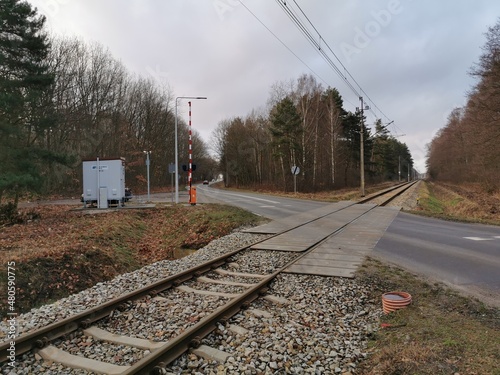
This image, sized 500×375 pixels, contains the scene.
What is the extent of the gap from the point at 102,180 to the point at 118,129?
28225 millimetres

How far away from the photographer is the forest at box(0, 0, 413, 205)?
16.4 metres

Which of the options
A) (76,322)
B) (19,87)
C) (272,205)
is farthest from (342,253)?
(19,87)

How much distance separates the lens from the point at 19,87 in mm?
16844

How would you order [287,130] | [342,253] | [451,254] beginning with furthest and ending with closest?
[287,130] → [451,254] → [342,253]

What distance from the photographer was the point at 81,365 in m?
3.89

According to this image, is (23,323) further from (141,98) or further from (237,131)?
(237,131)

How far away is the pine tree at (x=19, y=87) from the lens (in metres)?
15.5

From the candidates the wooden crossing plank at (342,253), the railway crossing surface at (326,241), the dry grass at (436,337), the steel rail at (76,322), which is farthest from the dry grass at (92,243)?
the dry grass at (436,337)

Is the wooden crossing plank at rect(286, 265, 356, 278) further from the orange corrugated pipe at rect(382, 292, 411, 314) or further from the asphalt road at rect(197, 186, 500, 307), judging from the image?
the asphalt road at rect(197, 186, 500, 307)

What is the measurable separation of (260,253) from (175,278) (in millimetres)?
2961

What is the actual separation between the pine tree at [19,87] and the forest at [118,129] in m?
0.04

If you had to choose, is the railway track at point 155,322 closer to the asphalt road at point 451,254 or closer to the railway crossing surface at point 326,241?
the railway crossing surface at point 326,241

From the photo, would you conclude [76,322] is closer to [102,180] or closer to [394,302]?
[394,302]

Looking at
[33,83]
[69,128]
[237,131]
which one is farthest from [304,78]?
[33,83]
